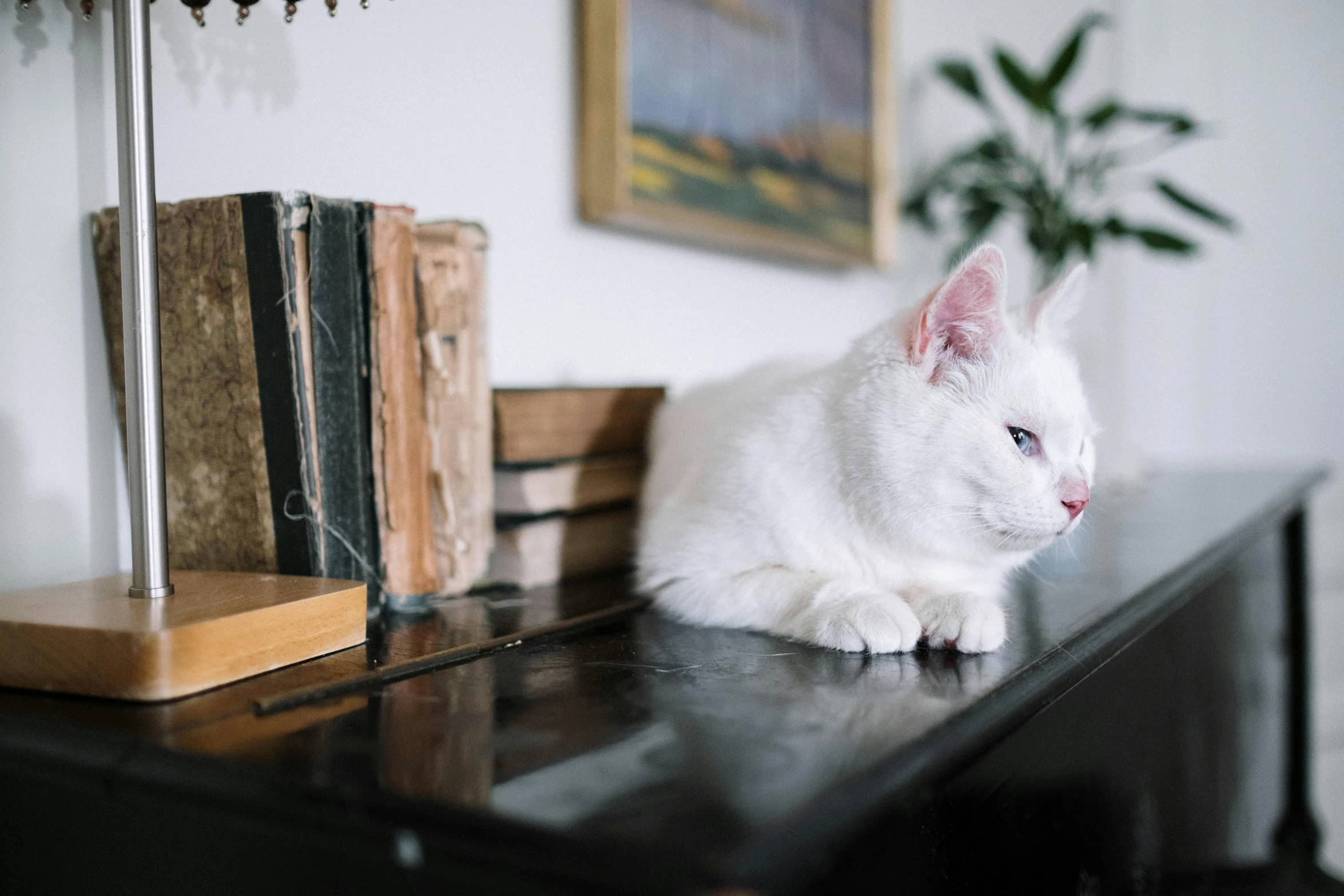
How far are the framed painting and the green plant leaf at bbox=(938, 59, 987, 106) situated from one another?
0.17 m

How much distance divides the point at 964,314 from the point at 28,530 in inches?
28.7

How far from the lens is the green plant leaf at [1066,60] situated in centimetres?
Answer: 178

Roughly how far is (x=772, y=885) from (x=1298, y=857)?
1.71 metres

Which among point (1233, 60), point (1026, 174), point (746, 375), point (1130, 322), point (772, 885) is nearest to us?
point (772, 885)

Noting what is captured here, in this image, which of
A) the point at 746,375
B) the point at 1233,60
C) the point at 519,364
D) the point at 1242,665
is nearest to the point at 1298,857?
the point at 1242,665

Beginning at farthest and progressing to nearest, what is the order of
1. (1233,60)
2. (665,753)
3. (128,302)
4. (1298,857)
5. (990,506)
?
(1233,60), (1298,857), (990,506), (128,302), (665,753)

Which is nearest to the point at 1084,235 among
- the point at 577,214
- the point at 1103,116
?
the point at 1103,116

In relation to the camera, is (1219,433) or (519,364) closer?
(519,364)

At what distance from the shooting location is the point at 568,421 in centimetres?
96

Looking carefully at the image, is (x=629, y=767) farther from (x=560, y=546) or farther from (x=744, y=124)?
(x=744, y=124)

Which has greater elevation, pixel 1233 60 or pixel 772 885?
pixel 1233 60

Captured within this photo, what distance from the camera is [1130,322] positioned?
107 inches

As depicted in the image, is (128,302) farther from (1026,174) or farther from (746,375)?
(1026,174)

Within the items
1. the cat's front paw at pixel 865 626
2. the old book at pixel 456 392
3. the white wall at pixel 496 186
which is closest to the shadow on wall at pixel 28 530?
the white wall at pixel 496 186
